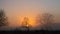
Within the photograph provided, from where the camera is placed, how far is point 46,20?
2506 mm

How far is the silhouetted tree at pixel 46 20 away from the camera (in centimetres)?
249

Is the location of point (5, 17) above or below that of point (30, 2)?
below

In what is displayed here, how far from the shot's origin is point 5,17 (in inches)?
101

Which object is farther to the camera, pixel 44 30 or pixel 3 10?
pixel 3 10

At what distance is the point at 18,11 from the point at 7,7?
23 cm

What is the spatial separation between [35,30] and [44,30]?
161 millimetres

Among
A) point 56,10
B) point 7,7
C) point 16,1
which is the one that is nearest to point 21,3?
point 16,1

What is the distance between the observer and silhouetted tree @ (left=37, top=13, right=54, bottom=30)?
249 centimetres

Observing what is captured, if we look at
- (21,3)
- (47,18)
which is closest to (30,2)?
(21,3)

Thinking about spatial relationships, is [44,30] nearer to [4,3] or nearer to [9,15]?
[9,15]

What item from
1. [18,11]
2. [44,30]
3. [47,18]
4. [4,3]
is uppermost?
[4,3]

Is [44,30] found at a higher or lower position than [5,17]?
lower

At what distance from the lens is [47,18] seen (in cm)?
251

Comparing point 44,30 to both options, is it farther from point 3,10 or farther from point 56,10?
point 3,10
